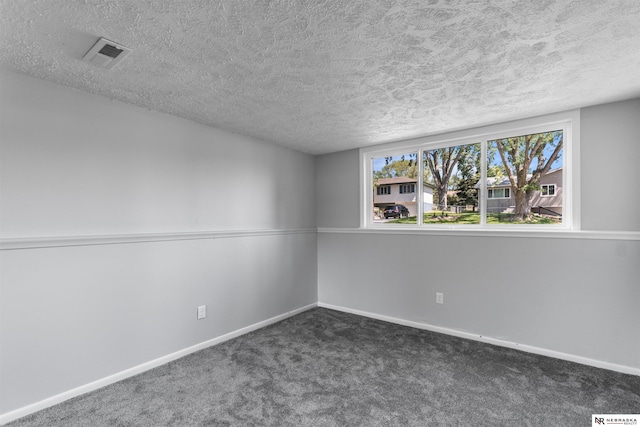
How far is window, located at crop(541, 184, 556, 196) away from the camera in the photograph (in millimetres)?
2846

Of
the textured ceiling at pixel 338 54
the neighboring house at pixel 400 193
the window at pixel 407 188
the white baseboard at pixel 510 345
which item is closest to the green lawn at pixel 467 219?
the neighboring house at pixel 400 193

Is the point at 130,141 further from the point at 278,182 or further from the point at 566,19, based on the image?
the point at 566,19

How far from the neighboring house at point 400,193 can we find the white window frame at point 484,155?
0.19 feet

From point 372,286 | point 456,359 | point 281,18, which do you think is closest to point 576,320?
point 456,359

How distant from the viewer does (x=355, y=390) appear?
7.26ft

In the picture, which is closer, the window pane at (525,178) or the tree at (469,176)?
the window pane at (525,178)

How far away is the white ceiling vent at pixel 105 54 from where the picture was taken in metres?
1.63

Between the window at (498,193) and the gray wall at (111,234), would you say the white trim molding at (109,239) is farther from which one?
the window at (498,193)

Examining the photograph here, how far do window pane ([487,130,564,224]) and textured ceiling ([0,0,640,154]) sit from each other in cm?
36

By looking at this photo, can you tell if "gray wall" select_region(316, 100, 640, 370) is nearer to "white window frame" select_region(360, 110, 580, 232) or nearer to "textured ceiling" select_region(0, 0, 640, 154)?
"white window frame" select_region(360, 110, 580, 232)

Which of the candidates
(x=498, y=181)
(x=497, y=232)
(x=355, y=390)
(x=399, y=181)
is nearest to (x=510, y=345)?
(x=497, y=232)

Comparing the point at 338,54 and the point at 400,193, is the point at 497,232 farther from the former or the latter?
the point at 338,54

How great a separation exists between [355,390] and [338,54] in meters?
2.28

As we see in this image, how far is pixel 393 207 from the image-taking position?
391cm
